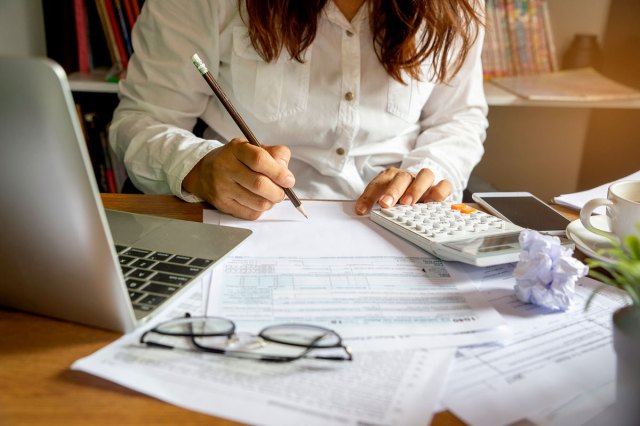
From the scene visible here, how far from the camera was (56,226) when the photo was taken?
0.50m

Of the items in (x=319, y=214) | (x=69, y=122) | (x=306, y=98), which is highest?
(x=69, y=122)

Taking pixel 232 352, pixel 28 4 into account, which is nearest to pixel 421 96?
pixel 232 352

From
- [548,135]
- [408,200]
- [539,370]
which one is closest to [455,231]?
[408,200]

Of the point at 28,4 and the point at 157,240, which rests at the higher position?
the point at 28,4

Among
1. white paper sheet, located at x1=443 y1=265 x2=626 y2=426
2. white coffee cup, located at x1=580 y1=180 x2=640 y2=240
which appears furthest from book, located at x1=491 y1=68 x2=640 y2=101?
white paper sheet, located at x1=443 y1=265 x2=626 y2=426

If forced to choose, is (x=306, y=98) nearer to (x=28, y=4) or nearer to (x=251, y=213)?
(x=251, y=213)

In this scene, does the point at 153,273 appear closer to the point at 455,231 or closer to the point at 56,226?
the point at 56,226

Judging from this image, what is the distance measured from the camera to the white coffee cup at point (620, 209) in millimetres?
712

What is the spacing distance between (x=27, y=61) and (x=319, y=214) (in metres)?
0.51

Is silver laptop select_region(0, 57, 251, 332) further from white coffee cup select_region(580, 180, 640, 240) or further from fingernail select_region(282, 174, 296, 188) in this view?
white coffee cup select_region(580, 180, 640, 240)

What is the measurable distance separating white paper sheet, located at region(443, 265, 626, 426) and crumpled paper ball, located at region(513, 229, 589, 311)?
0.04ft

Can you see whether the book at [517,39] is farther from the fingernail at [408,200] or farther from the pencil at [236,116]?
the pencil at [236,116]

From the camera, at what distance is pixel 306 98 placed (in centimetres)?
114

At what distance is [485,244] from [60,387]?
1.58 feet
